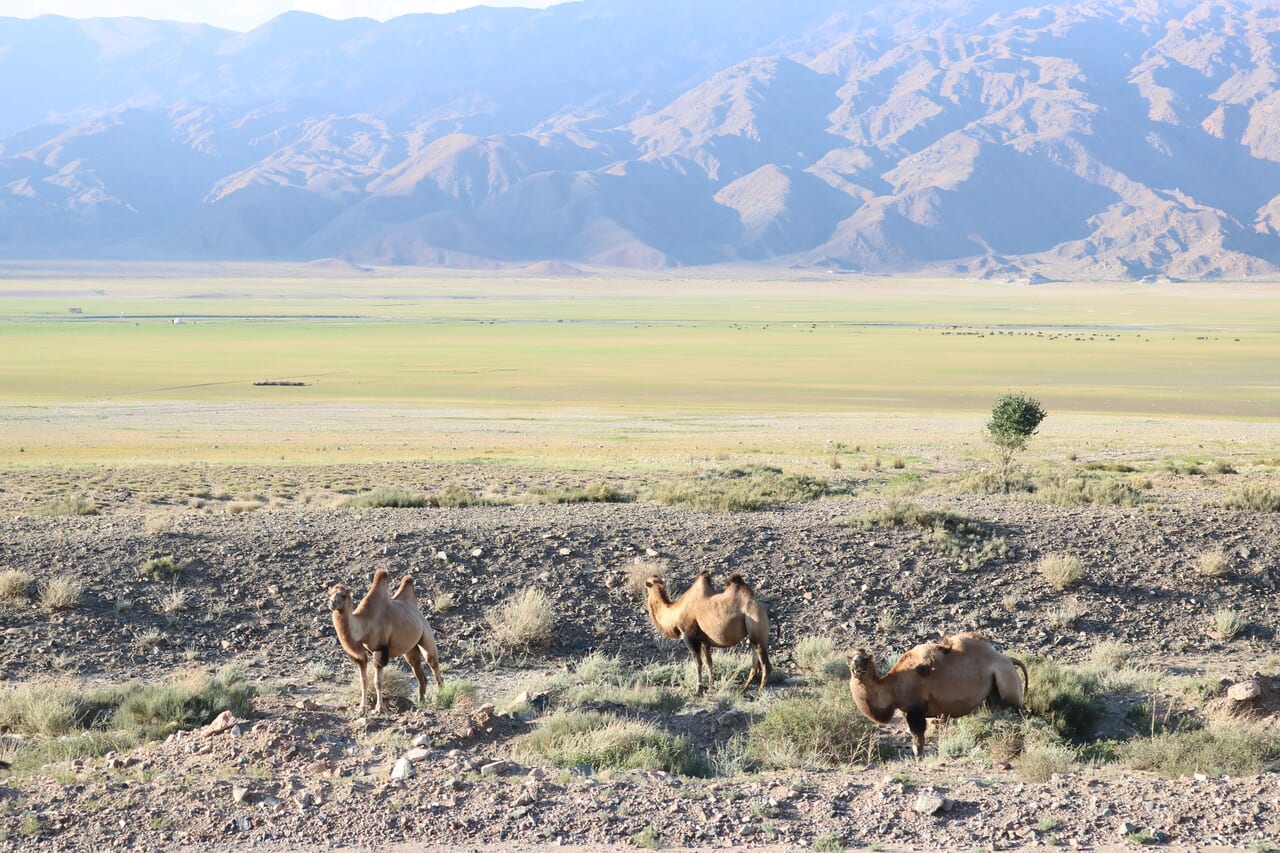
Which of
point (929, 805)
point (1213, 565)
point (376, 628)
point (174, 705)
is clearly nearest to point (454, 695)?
point (376, 628)

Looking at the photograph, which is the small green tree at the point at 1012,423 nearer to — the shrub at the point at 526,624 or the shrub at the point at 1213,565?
the shrub at the point at 1213,565

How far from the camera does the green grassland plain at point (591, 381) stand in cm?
3944

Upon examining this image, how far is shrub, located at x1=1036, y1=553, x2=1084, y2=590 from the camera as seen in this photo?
1439 cm

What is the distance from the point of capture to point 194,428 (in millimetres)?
44031

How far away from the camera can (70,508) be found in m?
19.5

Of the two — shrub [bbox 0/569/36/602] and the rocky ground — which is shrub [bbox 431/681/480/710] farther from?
shrub [bbox 0/569/36/602]

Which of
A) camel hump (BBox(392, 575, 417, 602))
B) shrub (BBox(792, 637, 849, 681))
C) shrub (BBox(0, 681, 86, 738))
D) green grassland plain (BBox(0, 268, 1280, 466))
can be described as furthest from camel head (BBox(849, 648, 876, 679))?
green grassland plain (BBox(0, 268, 1280, 466))

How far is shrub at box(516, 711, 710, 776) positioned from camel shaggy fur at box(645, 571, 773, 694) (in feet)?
4.18

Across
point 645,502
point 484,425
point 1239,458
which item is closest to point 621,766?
point 645,502

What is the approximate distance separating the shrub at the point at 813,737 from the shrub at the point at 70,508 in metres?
13.1

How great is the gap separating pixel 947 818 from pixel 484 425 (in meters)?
37.5

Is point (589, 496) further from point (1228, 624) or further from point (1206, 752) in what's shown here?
point (1206, 752)

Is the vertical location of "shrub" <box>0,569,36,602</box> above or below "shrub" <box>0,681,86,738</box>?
above

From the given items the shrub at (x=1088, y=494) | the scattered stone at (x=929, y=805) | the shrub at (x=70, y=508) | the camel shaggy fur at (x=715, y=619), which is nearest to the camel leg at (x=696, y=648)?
the camel shaggy fur at (x=715, y=619)
